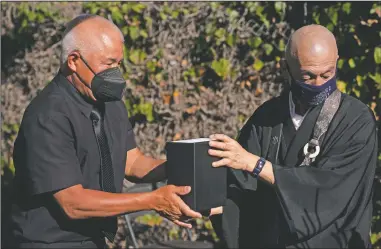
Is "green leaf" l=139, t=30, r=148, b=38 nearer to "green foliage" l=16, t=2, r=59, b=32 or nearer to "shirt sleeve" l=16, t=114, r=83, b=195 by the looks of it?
"green foliage" l=16, t=2, r=59, b=32

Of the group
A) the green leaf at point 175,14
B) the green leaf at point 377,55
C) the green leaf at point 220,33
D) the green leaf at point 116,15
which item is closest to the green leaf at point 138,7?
the green leaf at point 116,15

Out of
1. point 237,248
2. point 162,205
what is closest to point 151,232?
point 237,248

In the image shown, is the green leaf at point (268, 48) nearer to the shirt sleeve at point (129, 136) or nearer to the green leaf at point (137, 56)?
the green leaf at point (137, 56)

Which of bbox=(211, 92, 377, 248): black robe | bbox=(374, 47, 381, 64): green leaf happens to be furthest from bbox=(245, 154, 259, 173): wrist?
bbox=(374, 47, 381, 64): green leaf

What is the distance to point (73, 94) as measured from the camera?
14.1 ft

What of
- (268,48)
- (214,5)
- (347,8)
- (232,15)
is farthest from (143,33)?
(347,8)

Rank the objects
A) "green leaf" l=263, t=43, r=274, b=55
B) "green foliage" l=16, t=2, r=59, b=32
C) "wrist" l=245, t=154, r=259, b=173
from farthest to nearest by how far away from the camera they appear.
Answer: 1. "green foliage" l=16, t=2, r=59, b=32
2. "green leaf" l=263, t=43, r=274, b=55
3. "wrist" l=245, t=154, r=259, b=173

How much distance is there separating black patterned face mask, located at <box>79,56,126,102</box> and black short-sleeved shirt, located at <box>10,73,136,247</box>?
121 millimetres

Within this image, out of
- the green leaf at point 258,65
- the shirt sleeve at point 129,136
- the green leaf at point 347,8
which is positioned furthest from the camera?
the green leaf at point 258,65

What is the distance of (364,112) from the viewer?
4.59 m

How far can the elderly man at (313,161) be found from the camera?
4.42 metres

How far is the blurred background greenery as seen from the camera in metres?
7.09

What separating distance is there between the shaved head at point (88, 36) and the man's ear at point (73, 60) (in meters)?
0.02

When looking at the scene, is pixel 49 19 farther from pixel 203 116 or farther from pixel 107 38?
pixel 107 38
